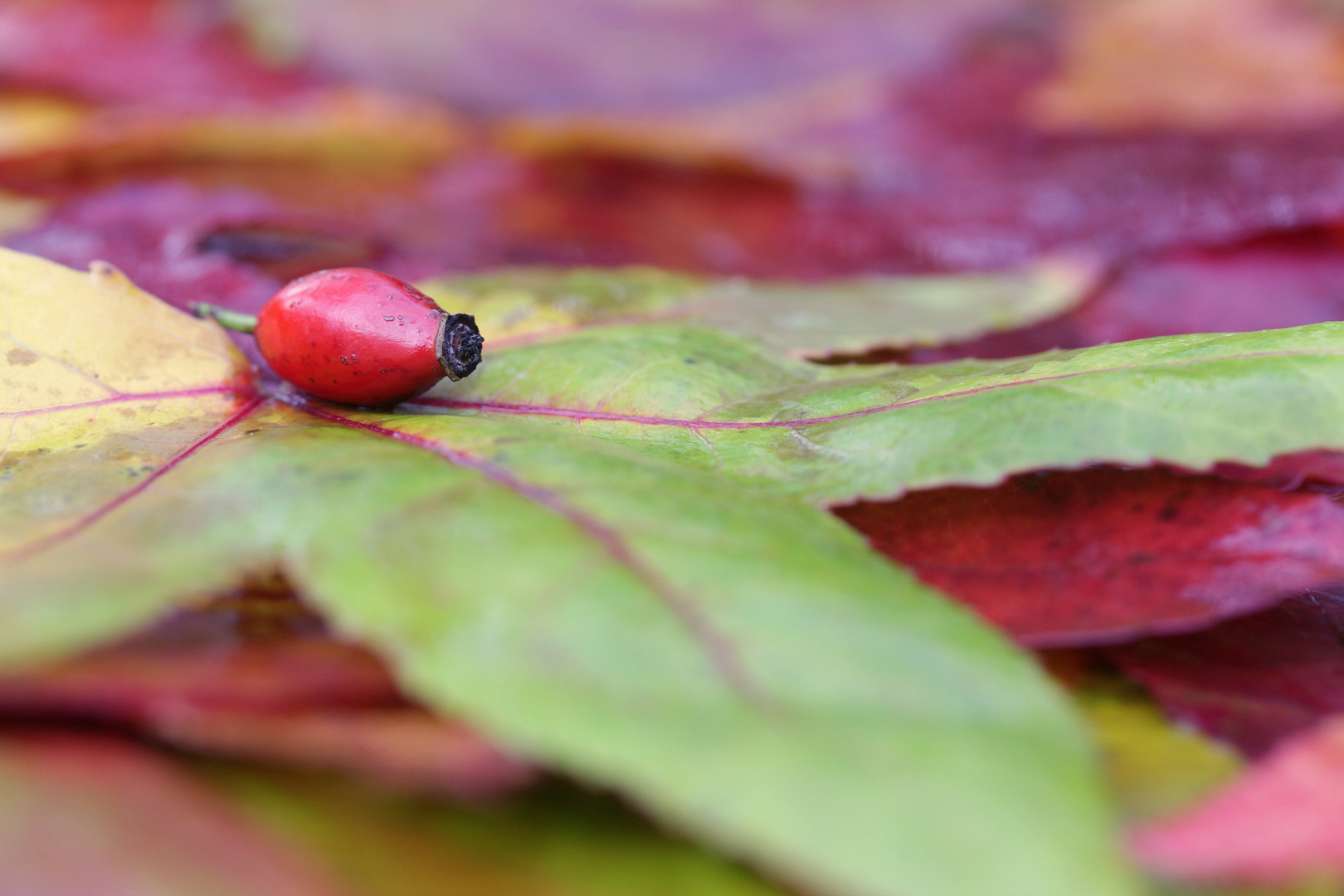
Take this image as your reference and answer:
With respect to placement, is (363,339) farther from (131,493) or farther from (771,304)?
(771,304)

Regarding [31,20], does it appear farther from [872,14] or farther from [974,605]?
[974,605]

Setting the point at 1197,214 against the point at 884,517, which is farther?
the point at 1197,214

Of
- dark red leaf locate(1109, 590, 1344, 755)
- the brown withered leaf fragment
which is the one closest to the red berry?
dark red leaf locate(1109, 590, 1344, 755)

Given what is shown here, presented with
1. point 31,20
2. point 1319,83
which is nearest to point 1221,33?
point 1319,83

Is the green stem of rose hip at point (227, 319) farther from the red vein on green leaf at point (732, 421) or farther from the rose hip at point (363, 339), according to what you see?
the red vein on green leaf at point (732, 421)

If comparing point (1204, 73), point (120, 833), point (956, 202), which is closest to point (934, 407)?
point (120, 833)

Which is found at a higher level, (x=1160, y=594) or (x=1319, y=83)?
(x=1319, y=83)

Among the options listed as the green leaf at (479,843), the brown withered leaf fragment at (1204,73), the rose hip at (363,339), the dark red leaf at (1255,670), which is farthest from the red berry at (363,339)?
the brown withered leaf fragment at (1204,73)
